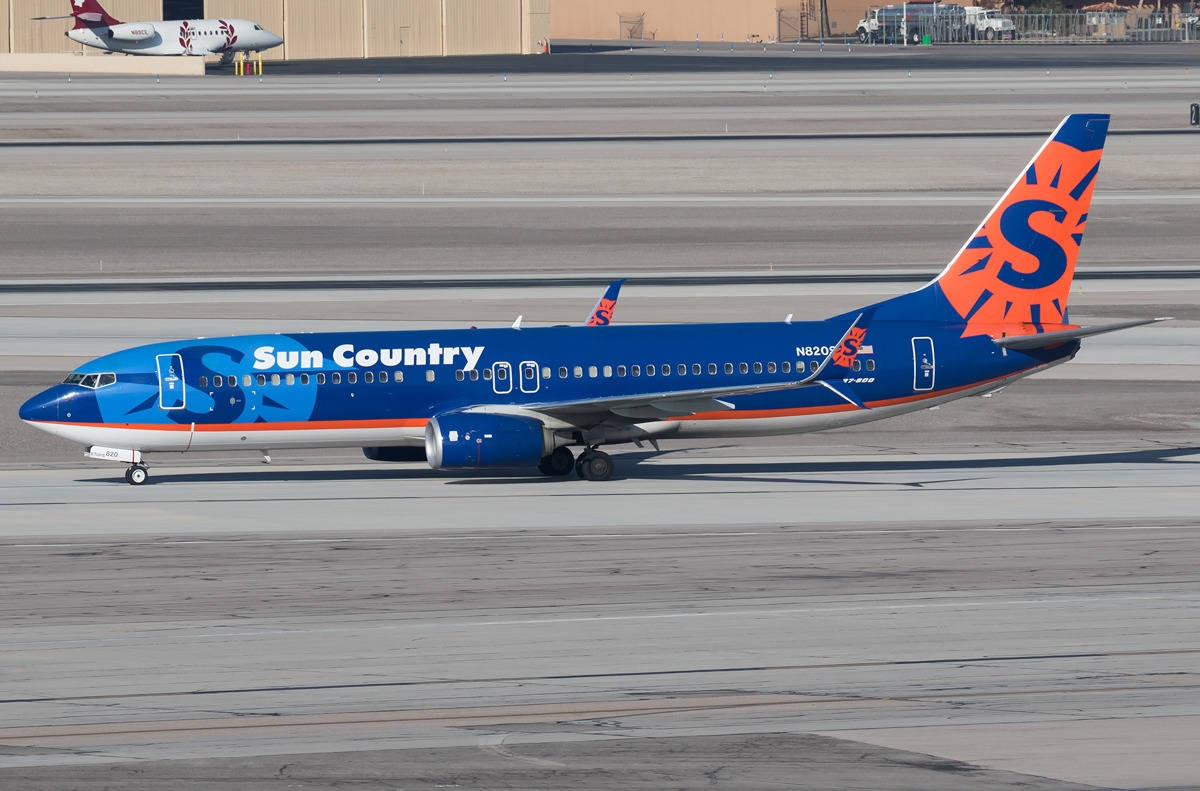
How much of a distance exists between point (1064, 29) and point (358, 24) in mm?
83762

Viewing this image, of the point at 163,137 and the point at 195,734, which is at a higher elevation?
the point at 163,137

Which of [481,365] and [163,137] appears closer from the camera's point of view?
[481,365]

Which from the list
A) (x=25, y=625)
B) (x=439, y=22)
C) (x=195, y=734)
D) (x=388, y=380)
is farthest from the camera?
(x=439, y=22)

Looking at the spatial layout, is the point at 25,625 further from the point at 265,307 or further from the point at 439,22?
the point at 439,22

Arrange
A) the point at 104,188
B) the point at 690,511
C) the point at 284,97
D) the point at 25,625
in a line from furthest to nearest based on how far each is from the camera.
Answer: the point at 284,97 → the point at 104,188 → the point at 690,511 → the point at 25,625

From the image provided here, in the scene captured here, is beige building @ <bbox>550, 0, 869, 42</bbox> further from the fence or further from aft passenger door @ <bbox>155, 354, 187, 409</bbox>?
aft passenger door @ <bbox>155, 354, 187, 409</bbox>

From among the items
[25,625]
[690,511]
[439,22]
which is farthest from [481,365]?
[439,22]

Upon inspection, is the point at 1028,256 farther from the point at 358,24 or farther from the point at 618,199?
the point at 358,24

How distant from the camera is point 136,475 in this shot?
40750 millimetres

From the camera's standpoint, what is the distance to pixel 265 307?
207 ft

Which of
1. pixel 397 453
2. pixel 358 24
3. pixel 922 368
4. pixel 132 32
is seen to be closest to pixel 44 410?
pixel 397 453

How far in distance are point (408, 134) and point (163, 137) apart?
14.5 meters

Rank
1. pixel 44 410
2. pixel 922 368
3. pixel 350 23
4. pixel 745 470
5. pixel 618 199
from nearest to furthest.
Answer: pixel 44 410, pixel 922 368, pixel 745 470, pixel 618 199, pixel 350 23

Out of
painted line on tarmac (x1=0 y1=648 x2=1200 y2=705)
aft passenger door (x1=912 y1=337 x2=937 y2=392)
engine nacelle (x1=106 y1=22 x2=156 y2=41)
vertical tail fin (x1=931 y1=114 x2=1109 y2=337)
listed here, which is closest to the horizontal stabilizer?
vertical tail fin (x1=931 y1=114 x2=1109 y2=337)
